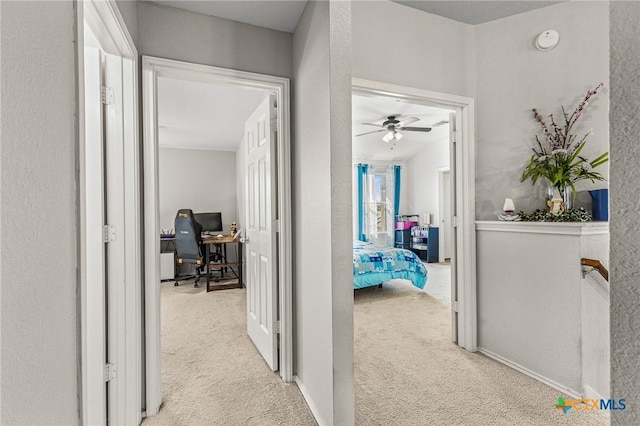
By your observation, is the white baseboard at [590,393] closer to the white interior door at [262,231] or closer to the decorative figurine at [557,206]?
the decorative figurine at [557,206]

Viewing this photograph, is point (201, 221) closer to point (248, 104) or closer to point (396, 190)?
point (248, 104)

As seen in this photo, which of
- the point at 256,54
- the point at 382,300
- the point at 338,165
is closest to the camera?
the point at 338,165

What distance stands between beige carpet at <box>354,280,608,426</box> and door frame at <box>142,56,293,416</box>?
0.66m

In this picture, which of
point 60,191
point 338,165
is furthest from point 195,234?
point 60,191

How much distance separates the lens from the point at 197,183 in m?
5.97

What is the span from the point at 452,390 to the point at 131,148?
249 centimetres

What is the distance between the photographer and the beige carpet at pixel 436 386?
1776mm

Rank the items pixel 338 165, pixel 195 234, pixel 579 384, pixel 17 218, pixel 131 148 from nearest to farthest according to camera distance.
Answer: pixel 17 218 → pixel 338 165 → pixel 131 148 → pixel 579 384 → pixel 195 234

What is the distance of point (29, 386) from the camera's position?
0.66 m

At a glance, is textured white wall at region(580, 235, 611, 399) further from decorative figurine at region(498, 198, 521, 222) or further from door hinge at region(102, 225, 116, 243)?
door hinge at region(102, 225, 116, 243)

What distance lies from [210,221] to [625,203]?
237 inches

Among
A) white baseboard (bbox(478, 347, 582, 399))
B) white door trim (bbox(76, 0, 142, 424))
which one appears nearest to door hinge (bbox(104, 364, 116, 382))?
white door trim (bbox(76, 0, 142, 424))

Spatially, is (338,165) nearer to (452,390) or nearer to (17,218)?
(17,218)

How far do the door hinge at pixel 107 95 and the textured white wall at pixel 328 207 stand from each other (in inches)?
41.8
